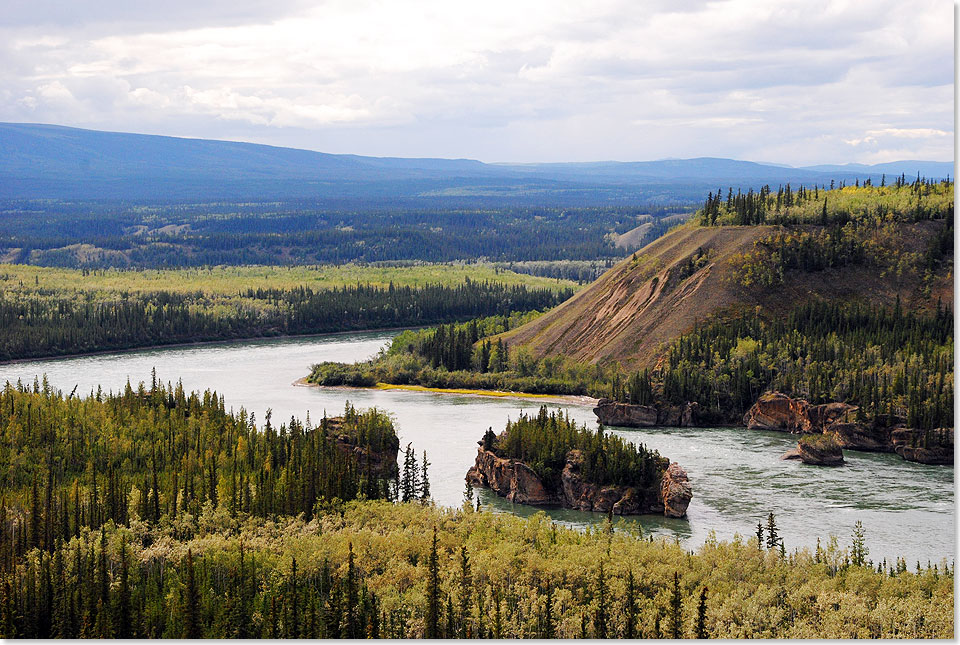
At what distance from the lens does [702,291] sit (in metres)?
119

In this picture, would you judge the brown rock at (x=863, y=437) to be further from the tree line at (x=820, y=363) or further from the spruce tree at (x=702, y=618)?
the spruce tree at (x=702, y=618)

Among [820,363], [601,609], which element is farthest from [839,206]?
[601,609]

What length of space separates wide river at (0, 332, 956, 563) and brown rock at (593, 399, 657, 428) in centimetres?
145

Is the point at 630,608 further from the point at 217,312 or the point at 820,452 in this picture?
the point at 217,312

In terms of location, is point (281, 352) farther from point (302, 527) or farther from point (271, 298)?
point (302, 527)

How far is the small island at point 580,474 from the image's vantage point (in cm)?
7112

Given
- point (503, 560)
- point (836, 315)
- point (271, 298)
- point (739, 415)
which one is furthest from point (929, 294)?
point (271, 298)

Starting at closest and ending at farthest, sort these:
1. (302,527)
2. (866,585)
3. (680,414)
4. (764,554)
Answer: (866,585) < (764,554) < (302,527) < (680,414)

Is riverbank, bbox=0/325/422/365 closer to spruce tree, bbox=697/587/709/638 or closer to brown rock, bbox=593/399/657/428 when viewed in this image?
brown rock, bbox=593/399/657/428

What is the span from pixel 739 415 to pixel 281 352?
6631cm

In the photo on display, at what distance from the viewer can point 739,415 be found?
3974 inches

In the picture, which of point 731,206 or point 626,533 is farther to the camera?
point 731,206

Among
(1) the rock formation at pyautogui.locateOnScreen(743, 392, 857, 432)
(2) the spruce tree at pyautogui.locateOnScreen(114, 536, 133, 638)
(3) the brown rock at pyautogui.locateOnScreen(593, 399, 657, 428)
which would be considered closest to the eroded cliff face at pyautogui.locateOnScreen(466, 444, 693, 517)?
(1) the rock formation at pyautogui.locateOnScreen(743, 392, 857, 432)

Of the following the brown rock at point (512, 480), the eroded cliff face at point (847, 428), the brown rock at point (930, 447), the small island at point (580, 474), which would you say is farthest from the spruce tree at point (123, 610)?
the brown rock at point (930, 447)
